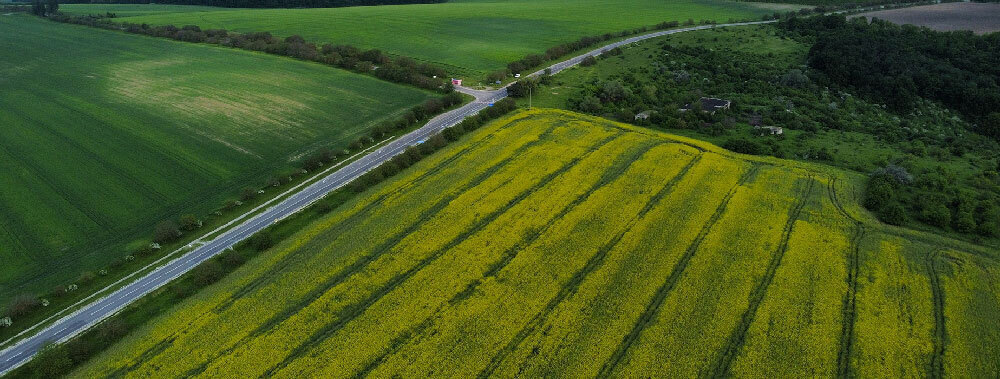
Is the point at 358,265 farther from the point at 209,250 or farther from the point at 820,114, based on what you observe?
the point at 820,114

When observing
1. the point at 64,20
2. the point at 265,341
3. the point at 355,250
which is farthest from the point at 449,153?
the point at 64,20

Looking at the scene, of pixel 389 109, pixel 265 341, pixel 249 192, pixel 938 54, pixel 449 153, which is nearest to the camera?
pixel 265 341

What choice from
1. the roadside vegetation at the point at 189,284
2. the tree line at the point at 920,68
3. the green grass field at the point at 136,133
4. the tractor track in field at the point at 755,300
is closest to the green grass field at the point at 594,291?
the tractor track in field at the point at 755,300

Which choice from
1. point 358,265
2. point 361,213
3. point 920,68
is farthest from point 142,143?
point 920,68

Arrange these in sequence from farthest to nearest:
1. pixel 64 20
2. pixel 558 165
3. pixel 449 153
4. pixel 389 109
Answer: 1. pixel 64 20
2. pixel 389 109
3. pixel 449 153
4. pixel 558 165

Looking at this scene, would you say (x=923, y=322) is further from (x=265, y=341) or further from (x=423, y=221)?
(x=265, y=341)

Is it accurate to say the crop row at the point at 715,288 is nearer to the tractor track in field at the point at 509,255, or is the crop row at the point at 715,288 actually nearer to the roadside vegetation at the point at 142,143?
the tractor track in field at the point at 509,255

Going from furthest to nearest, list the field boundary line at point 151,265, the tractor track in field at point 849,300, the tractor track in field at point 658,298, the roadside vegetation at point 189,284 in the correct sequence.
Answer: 1. the field boundary line at point 151,265
2. the roadside vegetation at point 189,284
3. the tractor track in field at point 658,298
4. the tractor track in field at point 849,300
